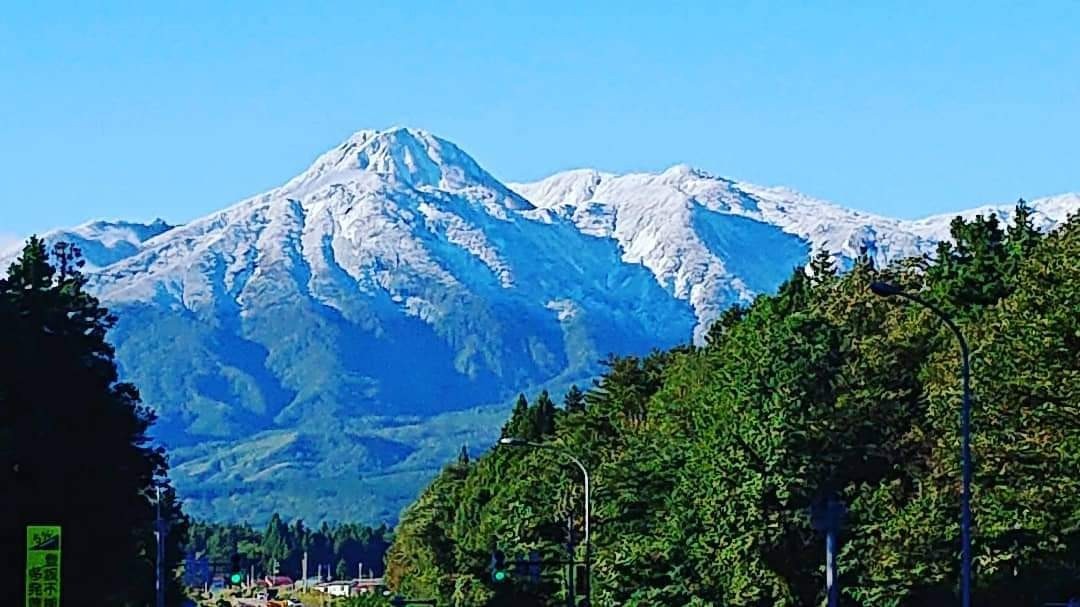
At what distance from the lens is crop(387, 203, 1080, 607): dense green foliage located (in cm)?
6788

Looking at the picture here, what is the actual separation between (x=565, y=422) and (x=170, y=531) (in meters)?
32.1

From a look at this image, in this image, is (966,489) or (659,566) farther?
(659,566)

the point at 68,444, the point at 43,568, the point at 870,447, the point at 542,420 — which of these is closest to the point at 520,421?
the point at 542,420

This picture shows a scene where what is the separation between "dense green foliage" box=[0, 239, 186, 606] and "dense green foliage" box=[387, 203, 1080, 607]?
19136 millimetres

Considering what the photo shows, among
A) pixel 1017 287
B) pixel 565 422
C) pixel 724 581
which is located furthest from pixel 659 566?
pixel 565 422

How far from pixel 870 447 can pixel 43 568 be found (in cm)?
3048

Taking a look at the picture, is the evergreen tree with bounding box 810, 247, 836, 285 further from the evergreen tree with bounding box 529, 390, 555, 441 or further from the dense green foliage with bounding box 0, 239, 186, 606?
the evergreen tree with bounding box 529, 390, 555, 441

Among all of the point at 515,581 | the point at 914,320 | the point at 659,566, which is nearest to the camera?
the point at 914,320

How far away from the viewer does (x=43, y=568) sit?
186ft

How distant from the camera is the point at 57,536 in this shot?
5609cm

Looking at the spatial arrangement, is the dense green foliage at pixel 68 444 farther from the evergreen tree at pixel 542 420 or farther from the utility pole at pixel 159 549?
the evergreen tree at pixel 542 420

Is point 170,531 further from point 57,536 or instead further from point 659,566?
point 57,536

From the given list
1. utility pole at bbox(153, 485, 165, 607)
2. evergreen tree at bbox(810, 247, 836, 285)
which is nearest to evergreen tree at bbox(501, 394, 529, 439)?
utility pole at bbox(153, 485, 165, 607)

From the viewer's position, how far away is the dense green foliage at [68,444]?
68.9 meters
